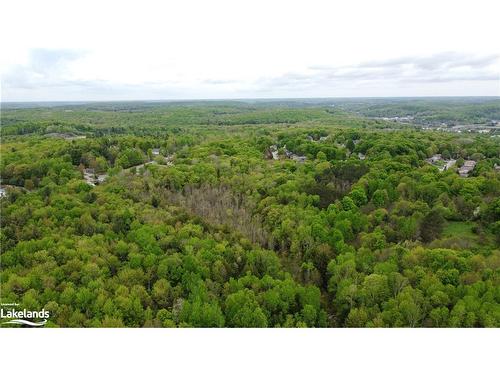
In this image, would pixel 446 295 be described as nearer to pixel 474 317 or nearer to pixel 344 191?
pixel 474 317

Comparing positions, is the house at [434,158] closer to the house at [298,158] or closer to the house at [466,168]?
the house at [466,168]

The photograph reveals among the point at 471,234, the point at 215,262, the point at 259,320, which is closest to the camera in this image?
the point at 259,320

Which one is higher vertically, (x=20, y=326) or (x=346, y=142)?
(x=346, y=142)

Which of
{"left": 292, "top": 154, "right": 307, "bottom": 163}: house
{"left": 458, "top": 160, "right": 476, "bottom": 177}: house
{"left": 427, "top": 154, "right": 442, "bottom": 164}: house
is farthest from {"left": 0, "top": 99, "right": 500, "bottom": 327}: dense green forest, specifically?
{"left": 427, "top": 154, "right": 442, "bottom": 164}: house

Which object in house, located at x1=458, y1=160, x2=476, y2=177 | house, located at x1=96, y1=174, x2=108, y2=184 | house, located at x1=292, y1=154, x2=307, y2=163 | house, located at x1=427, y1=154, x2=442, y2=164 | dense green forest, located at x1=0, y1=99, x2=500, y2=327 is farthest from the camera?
house, located at x1=292, y1=154, x2=307, y2=163

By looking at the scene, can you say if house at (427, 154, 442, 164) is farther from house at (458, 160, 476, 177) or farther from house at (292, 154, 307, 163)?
house at (292, 154, 307, 163)

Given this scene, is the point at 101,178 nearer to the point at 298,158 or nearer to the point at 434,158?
the point at 298,158

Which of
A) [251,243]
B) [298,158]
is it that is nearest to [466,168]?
[298,158]

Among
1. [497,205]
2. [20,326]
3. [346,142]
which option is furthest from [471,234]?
[346,142]

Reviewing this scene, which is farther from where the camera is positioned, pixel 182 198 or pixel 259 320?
pixel 182 198
